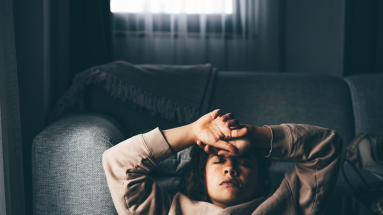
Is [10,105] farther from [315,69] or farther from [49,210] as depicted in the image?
[315,69]

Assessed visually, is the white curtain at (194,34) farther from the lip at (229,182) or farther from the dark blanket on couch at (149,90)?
the lip at (229,182)

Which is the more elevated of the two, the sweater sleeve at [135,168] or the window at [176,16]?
the window at [176,16]

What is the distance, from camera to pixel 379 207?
0.63 m

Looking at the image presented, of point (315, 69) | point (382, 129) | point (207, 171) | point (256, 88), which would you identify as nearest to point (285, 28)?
point (315, 69)

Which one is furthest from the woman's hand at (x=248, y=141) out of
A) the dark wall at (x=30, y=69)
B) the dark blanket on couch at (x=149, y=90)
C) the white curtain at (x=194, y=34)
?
the white curtain at (x=194, y=34)

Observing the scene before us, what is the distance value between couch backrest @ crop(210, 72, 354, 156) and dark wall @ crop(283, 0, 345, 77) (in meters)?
0.49

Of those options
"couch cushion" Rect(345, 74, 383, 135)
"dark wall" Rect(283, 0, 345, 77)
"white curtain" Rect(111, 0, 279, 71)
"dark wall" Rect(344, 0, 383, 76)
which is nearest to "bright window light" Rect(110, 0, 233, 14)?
"white curtain" Rect(111, 0, 279, 71)

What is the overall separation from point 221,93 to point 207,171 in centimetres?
75

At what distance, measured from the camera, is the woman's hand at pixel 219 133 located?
2.17 ft

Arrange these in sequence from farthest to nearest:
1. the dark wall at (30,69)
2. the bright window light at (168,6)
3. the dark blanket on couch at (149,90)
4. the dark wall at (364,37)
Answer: the bright window light at (168,6) → the dark wall at (364,37) → the dark blanket on couch at (149,90) → the dark wall at (30,69)

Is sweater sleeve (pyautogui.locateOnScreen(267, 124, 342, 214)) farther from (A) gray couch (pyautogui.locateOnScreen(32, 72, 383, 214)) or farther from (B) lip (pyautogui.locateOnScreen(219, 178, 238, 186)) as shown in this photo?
(A) gray couch (pyautogui.locateOnScreen(32, 72, 383, 214))

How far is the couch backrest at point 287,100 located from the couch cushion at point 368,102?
3 cm

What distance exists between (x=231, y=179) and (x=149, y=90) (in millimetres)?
768

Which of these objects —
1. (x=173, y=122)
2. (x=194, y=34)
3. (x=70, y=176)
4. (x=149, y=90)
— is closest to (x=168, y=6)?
(x=194, y=34)
